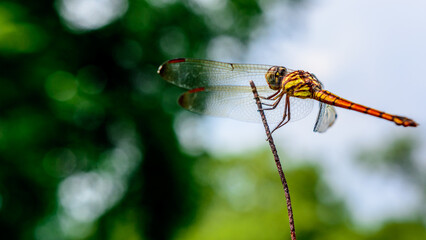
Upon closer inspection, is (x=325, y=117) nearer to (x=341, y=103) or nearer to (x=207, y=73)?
(x=341, y=103)

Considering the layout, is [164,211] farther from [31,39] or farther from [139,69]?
[31,39]

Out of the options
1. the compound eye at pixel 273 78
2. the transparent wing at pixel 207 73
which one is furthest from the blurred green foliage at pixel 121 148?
the compound eye at pixel 273 78

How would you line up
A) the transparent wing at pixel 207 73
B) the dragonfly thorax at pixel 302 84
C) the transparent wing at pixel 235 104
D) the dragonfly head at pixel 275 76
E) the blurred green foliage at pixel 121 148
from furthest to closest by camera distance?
the blurred green foliage at pixel 121 148
the transparent wing at pixel 207 73
the transparent wing at pixel 235 104
the dragonfly head at pixel 275 76
the dragonfly thorax at pixel 302 84

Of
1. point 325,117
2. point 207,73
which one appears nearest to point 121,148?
point 207,73

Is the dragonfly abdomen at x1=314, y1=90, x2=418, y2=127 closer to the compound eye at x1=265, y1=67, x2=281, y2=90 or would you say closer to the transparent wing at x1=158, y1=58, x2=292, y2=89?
the compound eye at x1=265, y1=67, x2=281, y2=90

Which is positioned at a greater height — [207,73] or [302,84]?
[207,73]

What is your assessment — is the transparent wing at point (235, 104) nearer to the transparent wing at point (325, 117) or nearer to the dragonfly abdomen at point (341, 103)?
the transparent wing at point (325, 117)

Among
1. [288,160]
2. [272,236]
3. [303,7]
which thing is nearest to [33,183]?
[272,236]
